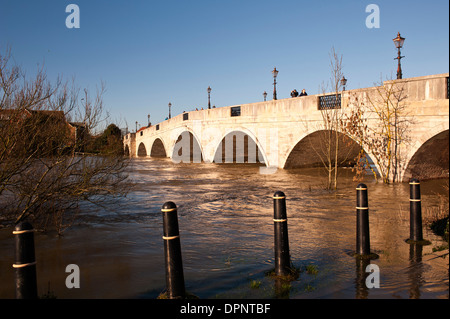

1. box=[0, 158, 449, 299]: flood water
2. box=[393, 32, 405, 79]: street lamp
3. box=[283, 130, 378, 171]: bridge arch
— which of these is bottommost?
box=[0, 158, 449, 299]: flood water

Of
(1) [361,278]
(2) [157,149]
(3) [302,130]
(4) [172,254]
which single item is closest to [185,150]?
(2) [157,149]

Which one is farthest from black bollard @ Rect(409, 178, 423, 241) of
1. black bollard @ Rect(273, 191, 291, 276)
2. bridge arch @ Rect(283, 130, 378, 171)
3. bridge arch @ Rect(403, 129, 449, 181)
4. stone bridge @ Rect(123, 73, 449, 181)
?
bridge arch @ Rect(283, 130, 378, 171)

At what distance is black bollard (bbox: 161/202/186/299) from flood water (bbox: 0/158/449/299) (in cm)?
44

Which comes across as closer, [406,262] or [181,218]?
[406,262]

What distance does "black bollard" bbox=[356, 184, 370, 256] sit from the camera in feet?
16.2

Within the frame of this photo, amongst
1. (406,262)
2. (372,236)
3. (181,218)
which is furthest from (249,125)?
(406,262)

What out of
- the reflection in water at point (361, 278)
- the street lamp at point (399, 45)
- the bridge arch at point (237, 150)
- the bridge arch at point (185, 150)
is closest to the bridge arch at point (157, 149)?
the bridge arch at point (185, 150)

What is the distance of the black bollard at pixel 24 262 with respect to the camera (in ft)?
10.4

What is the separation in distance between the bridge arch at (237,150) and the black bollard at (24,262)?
24754 mm

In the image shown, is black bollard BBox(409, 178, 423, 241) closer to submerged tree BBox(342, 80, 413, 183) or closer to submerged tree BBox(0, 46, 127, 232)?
submerged tree BBox(0, 46, 127, 232)

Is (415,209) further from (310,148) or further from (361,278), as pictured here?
(310,148)
